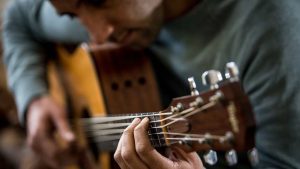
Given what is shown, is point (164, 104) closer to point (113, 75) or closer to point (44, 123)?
point (113, 75)

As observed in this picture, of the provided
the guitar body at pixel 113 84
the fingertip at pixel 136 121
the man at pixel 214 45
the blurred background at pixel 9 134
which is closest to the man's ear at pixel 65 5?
the man at pixel 214 45

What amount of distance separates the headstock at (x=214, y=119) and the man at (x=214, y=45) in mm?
52

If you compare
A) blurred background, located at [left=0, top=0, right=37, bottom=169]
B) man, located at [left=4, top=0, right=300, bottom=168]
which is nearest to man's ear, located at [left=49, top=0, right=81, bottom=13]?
man, located at [left=4, top=0, right=300, bottom=168]

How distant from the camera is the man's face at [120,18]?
98cm

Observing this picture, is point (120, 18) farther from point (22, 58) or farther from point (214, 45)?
point (22, 58)

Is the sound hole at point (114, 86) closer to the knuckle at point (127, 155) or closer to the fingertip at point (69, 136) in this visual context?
the fingertip at point (69, 136)

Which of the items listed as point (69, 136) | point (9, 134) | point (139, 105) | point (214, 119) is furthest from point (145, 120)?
point (9, 134)

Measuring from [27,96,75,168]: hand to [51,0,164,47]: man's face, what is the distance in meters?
0.36

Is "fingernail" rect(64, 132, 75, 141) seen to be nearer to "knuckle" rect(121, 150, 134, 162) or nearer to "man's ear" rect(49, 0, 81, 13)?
"man's ear" rect(49, 0, 81, 13)

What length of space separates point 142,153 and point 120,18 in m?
0.34

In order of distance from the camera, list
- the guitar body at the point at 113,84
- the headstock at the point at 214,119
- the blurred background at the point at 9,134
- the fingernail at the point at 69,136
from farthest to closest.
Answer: the blurred background at the point at 9,134
the fingernail at the point at 69,136
the guitar body at the point at 113,84
the headstock at the point at 214,119

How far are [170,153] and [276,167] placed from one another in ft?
0.65

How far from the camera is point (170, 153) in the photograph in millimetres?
798

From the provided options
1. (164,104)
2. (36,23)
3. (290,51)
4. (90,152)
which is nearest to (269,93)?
(290,51)
